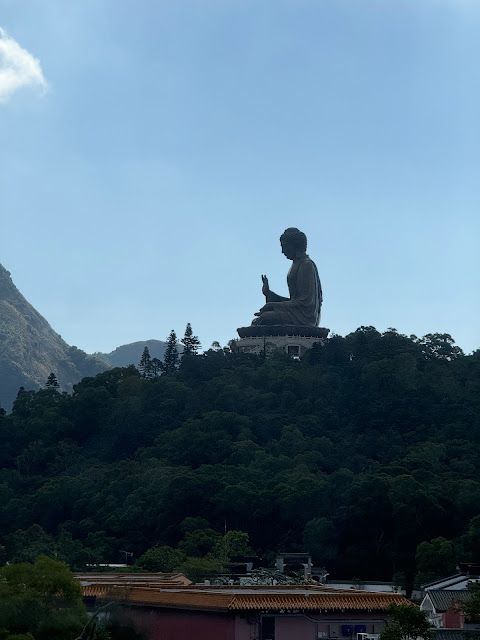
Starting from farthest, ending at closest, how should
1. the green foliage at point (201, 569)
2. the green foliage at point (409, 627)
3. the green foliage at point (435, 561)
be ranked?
1. the green foliage at point (435, 561)
2. the green foliage at point (201, 569)
3. the green foliage at point (409, 627)

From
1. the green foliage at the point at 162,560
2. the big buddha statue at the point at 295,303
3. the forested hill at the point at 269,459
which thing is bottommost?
the green foliage at the point at 162,560

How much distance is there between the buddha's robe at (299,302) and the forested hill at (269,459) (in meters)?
2.67

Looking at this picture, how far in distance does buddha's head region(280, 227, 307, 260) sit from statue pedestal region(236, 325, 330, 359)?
4454 mm

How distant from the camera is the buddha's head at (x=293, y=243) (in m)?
87.7

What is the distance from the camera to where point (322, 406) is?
78.9 m

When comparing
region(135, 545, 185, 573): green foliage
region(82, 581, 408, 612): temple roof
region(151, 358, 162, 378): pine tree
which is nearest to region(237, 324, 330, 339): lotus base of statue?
region(151, 358, 162, 378): pine tree

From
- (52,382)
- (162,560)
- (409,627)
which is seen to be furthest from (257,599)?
(52,382)

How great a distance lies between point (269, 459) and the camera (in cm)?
6994

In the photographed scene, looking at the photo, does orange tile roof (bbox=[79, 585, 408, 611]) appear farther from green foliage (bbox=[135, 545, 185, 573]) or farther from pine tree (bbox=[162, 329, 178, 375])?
pine tree (bbox=[162, 329, 178, 375])

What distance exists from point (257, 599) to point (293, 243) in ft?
183

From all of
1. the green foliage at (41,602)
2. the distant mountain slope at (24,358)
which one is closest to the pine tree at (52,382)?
the green foliage at (41,602)

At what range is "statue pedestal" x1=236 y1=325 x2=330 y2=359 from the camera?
86125 mm

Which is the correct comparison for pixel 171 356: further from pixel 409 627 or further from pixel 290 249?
pixel 409 627

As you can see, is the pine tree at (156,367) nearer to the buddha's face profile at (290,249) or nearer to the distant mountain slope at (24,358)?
the buddha's face profile at (290,249)
